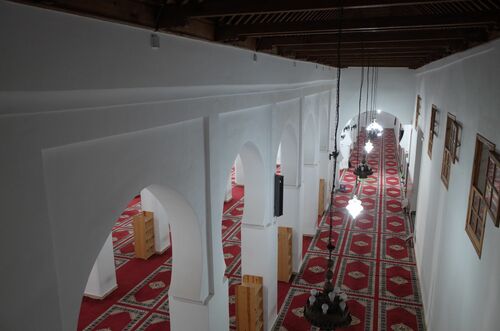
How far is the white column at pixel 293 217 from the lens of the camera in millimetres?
8742

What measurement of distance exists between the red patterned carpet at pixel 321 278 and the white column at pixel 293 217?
459mm

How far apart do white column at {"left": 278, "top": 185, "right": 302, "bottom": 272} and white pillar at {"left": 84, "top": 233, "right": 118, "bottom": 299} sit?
3.57m

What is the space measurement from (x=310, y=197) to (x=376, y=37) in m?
6.28

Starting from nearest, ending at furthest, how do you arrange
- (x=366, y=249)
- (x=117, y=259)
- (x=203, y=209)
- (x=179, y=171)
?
(x=179, y=171), (x=203, y=209), (x=117, y=259), (x=366, y=249)

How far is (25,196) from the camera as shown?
7.38 ft

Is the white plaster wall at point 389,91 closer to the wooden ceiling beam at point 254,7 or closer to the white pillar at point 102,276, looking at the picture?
the white pillar at point 102,276

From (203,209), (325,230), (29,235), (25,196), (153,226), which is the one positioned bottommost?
(325,230)

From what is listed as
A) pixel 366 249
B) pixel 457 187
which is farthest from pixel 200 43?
pixel 366 249

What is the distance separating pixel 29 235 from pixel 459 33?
4616 millimetres

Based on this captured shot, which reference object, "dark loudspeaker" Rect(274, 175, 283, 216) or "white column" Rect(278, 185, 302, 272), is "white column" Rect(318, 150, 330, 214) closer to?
"white column" Rect(278, 185, 302, 272)

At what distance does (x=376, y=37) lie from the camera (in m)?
5.26

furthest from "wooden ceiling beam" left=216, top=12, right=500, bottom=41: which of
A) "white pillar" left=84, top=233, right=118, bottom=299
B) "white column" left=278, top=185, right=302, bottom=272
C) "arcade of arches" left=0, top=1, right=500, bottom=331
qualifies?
"white pillar" left=84, top=233, right=118, bottom=299

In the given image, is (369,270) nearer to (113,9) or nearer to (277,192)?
(277,192)

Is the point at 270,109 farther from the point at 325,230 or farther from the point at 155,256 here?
the point at 325,230
